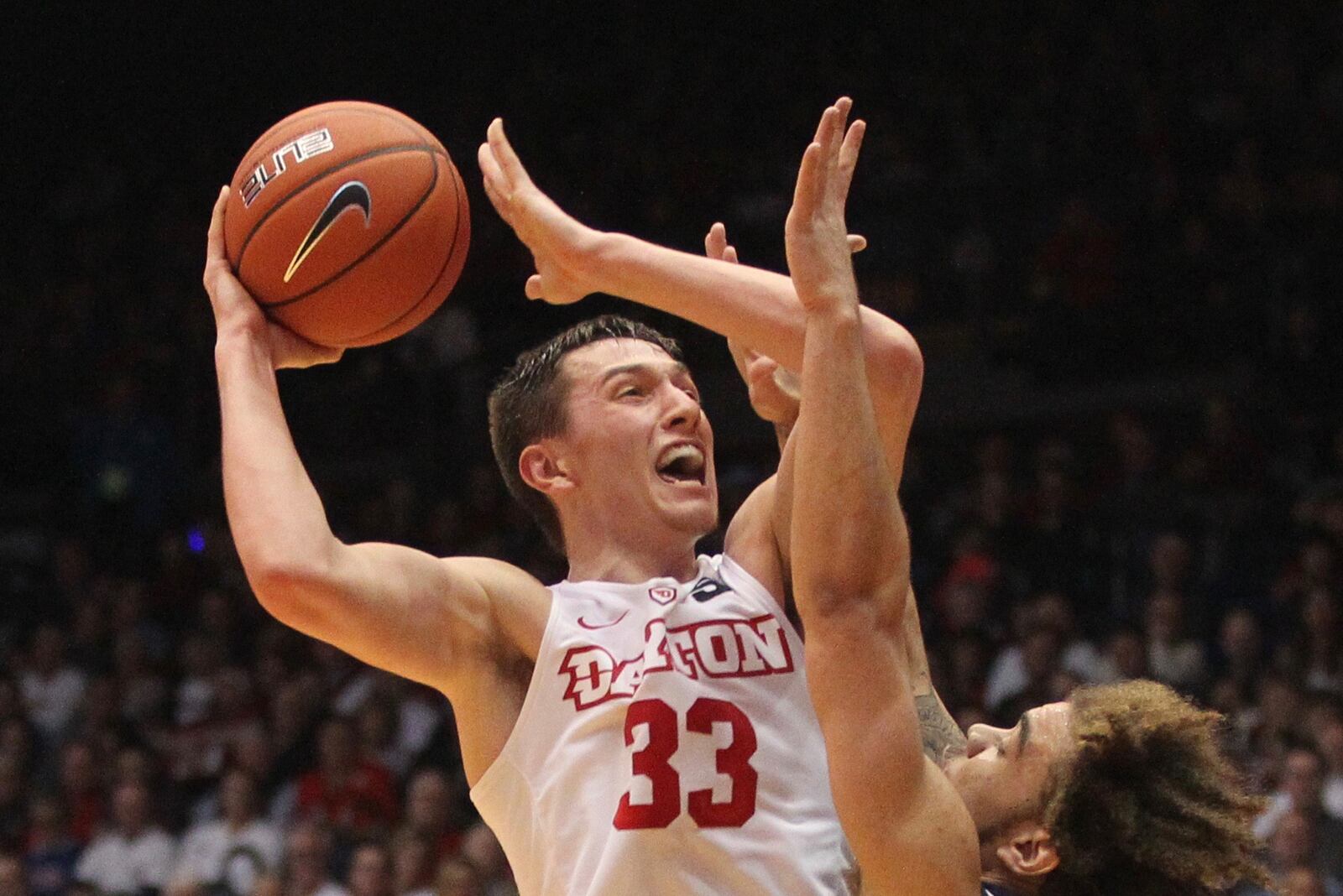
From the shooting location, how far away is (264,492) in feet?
8.14

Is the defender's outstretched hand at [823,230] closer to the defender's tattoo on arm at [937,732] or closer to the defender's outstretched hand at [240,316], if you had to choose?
the defender's tattoo on arm at [937,732]

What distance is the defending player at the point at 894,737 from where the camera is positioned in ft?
7.07

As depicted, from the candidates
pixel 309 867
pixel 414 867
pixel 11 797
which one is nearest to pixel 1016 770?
pixel 414 867

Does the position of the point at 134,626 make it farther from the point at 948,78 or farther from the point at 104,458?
the point at 948,78

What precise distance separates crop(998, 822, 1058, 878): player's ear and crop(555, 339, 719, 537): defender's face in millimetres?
818

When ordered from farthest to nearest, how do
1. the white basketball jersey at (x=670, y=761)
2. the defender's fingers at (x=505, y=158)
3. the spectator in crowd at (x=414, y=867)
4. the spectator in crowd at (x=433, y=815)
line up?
1. the spectator in crowd at (x=433, y=815)
2. the spectator in crowd at (x=414, y=867)
3. the defender's fingers at (x=505, y=158)
4. the white basketball jersey at (x=670, y=761)

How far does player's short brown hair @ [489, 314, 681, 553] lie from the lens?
302cm

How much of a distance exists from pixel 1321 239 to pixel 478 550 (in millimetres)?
4154

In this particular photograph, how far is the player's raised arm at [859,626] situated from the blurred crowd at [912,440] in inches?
158

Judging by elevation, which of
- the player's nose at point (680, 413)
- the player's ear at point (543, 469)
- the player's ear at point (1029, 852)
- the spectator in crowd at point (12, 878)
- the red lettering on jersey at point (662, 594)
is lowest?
the spectator in crowd at point (12, 878)

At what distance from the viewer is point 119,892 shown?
751 centimetres

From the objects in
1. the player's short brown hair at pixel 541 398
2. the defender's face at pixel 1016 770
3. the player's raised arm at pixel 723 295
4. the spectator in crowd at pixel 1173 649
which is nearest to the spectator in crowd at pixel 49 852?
the spectator in crowd at pixel 1173 649

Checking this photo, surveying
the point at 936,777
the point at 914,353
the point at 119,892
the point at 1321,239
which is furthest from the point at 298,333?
the point at 1321,239

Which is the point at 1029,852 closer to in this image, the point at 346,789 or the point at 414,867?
the point at 414,867
